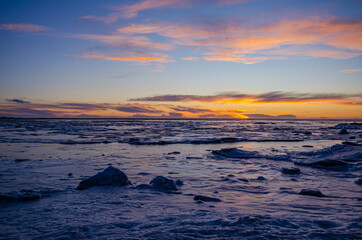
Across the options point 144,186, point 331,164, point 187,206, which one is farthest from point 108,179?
point 331,164

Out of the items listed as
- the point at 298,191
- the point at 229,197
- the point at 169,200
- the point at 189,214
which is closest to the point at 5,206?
the point at 169,200

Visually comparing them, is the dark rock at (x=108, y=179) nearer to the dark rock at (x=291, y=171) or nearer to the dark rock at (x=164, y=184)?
the dark rock at (x=164, y=184)

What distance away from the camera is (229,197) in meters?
5.63

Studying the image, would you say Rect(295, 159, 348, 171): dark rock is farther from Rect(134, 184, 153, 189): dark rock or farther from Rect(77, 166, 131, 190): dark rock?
Rect(77, 166, 131, 190): dark rock

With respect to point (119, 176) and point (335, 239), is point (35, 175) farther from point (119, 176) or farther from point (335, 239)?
point (335, 239)

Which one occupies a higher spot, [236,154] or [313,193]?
[313,193]

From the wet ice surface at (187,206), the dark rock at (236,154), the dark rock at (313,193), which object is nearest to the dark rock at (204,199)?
the wet ice surface at (187,206)

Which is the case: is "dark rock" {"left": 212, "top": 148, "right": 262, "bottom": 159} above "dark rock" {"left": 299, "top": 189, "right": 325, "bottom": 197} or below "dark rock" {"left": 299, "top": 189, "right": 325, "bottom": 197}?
below

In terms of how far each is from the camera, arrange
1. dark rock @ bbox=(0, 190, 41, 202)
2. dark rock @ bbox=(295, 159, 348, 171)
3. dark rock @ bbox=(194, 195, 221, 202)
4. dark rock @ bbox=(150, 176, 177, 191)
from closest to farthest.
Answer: dark rock @ bbox=(0, 190, 41, 202) < dark rock @ bbox=(194, 195, 221, 202) < dark rock @ bbox=(150, 176, 177, 191) < dark rock @ bbox=(295, 159, 348, 171)

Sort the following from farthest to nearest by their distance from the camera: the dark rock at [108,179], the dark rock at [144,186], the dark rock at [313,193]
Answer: the dark rock at [108,179], the dark rock at [144,186], the dark rock at [313,193]

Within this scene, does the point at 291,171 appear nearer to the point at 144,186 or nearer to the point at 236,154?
the point at 236,154

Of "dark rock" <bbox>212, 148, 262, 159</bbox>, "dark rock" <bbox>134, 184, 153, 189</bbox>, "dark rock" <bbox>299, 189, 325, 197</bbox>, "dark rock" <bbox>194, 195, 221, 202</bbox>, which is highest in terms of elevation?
"dark rock" <bbox>299, 189, 325, 197</bbox>

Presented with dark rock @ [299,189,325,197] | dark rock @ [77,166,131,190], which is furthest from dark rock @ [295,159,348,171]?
dark rock @ [77,166,131,190]

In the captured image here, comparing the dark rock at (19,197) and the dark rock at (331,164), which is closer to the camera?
the dark rock at (19,197)
